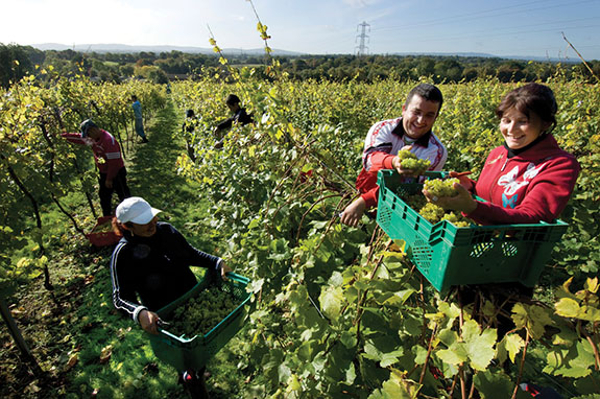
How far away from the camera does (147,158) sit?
33.8 ft

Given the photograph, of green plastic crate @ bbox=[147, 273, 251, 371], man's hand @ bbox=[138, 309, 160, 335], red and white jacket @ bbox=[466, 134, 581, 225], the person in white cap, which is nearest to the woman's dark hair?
red and white jacket @ bbox=[466, 134, 581, 225]

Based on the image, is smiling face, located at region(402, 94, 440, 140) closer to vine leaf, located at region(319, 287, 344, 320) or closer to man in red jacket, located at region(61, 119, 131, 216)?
vine leaf, located at region(319, 287, 344, 320)

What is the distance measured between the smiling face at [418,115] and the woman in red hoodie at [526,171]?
1.13 ft

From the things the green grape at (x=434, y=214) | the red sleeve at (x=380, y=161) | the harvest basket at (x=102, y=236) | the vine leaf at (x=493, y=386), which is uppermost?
the red sleeve at (x=380, y=161)

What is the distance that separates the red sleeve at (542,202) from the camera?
1.16 meters

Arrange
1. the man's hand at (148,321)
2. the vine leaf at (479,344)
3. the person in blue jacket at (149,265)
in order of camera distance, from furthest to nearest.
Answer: the person in blue jacket at (149,265) → the man's hand at (148,321) → the vine leaf at (479,344)

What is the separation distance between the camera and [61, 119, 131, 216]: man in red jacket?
4824 mm

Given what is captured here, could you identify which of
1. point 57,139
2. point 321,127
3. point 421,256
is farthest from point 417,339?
point 57,139

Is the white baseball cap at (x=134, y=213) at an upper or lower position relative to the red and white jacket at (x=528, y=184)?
lower

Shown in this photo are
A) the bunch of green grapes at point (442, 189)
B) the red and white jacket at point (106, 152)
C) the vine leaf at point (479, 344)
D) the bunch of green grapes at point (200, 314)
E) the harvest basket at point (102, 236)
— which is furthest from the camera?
the red and white jacket at point (106, 152)

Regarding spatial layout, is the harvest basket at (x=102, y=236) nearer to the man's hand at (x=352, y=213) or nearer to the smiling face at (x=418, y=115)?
the man's hand at (x=352, y=213)

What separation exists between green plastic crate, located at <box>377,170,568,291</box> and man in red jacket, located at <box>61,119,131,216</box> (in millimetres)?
5124

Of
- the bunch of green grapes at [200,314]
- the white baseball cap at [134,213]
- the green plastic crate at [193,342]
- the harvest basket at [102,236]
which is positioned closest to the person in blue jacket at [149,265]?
the white baseball cap at [134,213]

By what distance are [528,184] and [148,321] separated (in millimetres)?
2291
